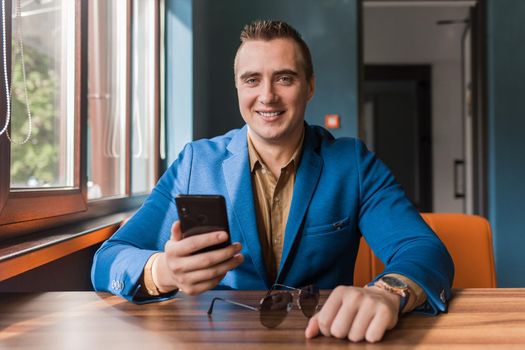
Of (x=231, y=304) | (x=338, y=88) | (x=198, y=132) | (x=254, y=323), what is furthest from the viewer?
(x=338, y=88)

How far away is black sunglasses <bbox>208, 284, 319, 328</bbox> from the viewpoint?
2.84 feet

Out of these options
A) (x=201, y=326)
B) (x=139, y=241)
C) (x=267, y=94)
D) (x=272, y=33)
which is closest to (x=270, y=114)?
(x=267, y=94)

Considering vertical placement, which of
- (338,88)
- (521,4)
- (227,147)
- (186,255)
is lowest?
(186,255)

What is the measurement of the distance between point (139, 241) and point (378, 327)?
69cm

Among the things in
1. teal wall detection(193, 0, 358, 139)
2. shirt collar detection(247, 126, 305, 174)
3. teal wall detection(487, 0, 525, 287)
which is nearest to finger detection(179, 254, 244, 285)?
shirt collar detection(247, 126, 305, 174)

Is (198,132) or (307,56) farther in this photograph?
(198,132)

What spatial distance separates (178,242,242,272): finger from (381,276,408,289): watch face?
26 centimetres

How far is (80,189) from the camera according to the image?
1891 mm

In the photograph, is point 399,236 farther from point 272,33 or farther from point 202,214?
point 272,33

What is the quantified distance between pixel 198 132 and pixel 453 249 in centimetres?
209

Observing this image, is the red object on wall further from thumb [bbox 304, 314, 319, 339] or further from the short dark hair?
thumb [bbox 304, 314, 319, 339]

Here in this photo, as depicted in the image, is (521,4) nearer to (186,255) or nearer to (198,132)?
(198,132)

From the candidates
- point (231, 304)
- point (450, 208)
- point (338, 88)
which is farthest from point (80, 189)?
point (450, 208)

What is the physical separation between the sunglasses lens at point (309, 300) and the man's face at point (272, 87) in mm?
575
